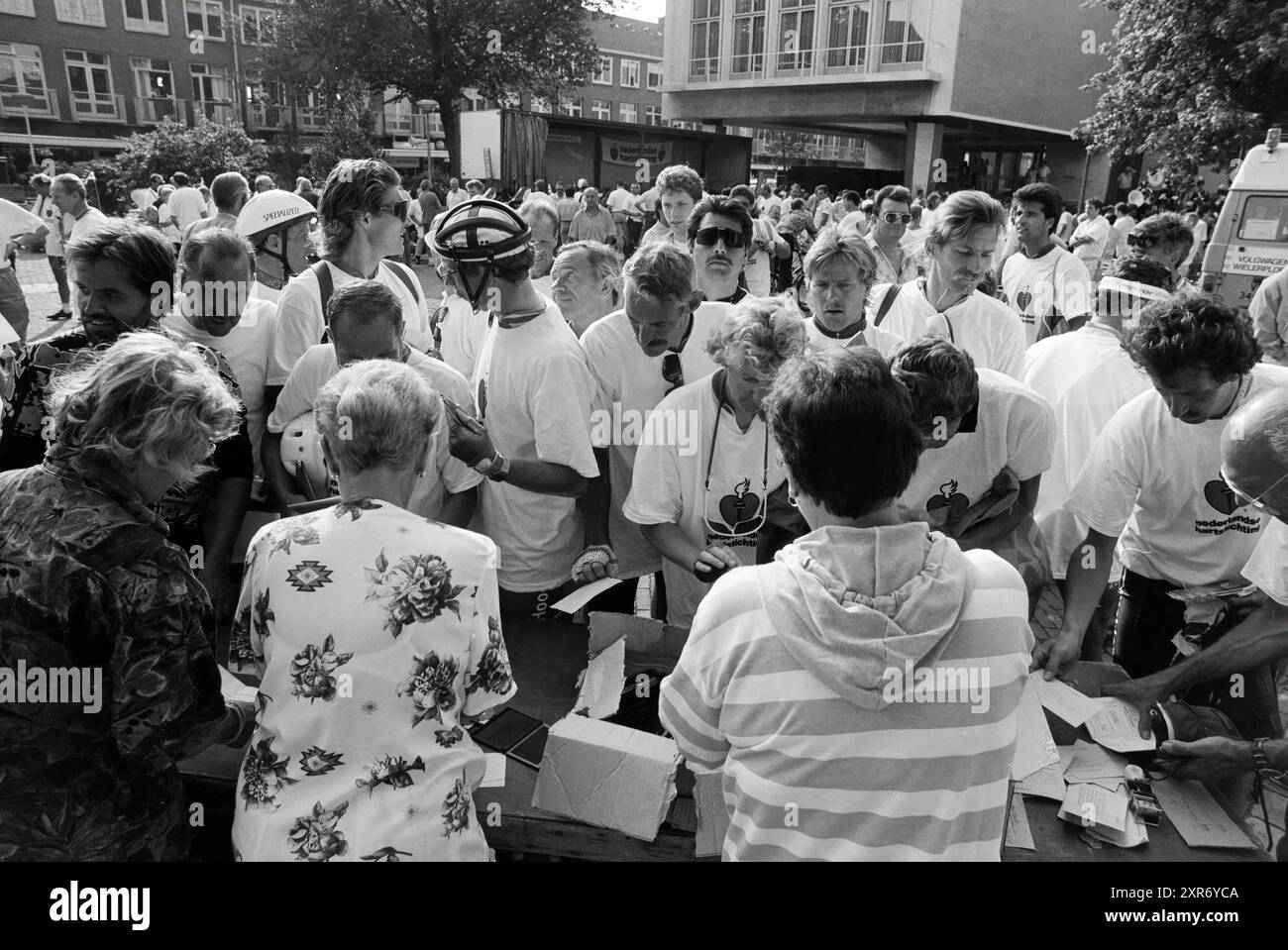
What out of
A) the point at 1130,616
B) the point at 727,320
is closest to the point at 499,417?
the point at 727,320

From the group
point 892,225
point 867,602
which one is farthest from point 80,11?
point 867,602

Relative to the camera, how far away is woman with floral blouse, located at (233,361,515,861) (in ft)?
5.34

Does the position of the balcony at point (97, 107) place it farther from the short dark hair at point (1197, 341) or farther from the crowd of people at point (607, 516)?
the short dark hair at point (1197, 341)

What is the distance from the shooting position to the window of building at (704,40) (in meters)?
32.5

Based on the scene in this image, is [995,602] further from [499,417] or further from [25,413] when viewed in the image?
[25,413]

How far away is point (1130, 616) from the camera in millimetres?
2992

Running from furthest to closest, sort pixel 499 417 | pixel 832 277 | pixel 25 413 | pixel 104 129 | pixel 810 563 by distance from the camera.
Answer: pixel 104 129 < pixel 832 277 < pixel 499 417 < pixel 25 413 < pixel 810 563

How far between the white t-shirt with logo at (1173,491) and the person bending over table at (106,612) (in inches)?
Result: 101

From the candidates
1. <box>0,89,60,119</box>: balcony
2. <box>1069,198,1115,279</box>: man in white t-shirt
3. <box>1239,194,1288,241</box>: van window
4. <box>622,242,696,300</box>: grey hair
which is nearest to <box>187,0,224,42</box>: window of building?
<box>0,89,60,119</box>: balcony

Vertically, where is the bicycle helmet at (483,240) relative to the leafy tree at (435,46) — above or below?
below

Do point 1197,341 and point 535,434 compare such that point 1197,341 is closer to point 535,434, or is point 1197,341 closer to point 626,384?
point 626,384

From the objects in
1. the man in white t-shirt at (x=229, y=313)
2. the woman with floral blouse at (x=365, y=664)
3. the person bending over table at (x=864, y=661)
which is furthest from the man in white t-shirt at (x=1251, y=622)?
the man in white t-shirt at (x=229, y=313)

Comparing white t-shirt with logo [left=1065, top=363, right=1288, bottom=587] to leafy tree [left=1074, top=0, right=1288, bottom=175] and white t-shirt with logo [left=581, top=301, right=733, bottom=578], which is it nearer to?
white t-shirt with logo [left=581, top=301, right=733, bottom=578]
